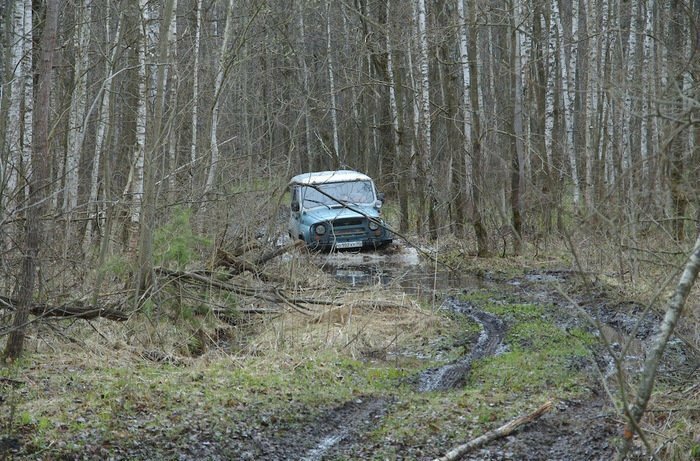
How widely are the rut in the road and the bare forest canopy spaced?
189 centimetres

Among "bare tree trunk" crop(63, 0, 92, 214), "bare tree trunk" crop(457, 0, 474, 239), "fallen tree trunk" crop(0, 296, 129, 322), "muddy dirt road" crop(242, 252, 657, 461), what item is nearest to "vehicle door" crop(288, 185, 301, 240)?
"bare tree trunk" crop(457, 0, 474, 239)

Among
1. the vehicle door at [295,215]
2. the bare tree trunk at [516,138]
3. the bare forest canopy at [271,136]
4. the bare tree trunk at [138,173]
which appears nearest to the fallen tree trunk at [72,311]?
the bare forest canopy at [271,136]

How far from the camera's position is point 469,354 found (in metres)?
10.5

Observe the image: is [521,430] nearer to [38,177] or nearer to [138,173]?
[38,177]

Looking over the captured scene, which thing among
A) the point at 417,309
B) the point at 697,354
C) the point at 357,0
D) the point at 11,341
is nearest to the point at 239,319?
the point at 417,309

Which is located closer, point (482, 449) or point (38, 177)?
point (482, 449)

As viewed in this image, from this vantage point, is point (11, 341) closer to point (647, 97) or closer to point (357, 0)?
point (647, 97)

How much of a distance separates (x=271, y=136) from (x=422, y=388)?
8096 mm

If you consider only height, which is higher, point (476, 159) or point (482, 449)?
point (476, 159)

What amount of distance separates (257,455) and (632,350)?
513 centimetres

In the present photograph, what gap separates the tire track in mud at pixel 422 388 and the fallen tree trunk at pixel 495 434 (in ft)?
3.51

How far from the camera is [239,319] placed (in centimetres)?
1182

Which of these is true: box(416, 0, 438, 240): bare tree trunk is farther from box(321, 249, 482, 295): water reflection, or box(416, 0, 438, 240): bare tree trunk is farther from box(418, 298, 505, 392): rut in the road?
box(418, 298, 505, 392): rut in the road

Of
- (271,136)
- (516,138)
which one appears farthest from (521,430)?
(516,138)
